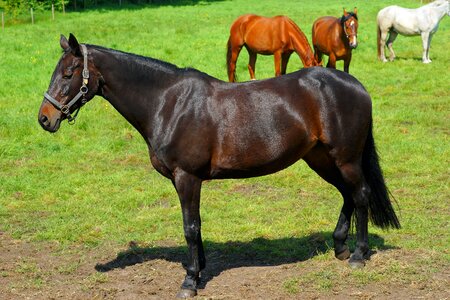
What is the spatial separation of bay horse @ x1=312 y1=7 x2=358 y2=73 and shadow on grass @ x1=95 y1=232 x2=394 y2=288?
397 inches

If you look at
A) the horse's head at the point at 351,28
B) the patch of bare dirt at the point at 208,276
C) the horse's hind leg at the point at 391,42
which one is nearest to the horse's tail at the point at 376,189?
the patch of bare dirt at the point at 208,276

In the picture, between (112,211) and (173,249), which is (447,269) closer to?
(173,249)

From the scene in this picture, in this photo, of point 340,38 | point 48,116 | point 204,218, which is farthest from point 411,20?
point 48,116

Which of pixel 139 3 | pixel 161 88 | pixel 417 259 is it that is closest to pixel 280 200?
pixel 417 259

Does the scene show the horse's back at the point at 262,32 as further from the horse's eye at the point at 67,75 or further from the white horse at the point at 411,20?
the horse's eye at the point at 67,75

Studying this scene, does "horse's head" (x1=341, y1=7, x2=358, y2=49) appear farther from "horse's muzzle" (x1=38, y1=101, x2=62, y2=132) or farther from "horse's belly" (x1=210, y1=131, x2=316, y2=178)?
"horse's muzzle" (x1=38, y1=101, x2=62, y2=132)

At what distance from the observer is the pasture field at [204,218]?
20.2 ft

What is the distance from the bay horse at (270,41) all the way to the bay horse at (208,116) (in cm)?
953

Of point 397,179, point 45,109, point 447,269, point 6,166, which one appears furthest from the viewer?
point 6,166

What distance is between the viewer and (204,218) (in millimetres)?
8148

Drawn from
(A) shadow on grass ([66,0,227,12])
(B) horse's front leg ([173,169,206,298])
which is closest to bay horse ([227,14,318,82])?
(B) horse's front leg ([173,169,206,298])

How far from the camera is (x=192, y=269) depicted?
6027 millimetres

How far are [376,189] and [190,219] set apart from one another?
190 centimetres

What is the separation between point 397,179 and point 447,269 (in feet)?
11.3
